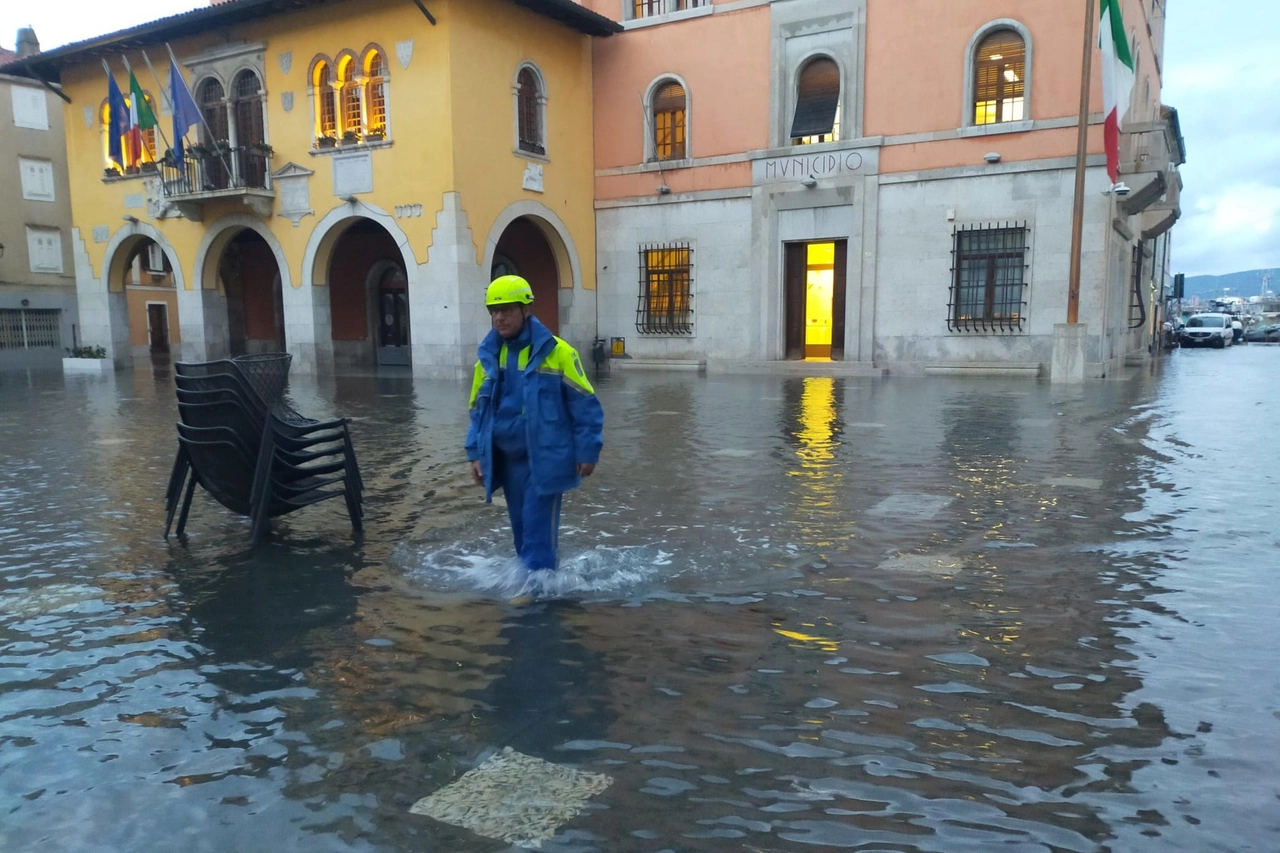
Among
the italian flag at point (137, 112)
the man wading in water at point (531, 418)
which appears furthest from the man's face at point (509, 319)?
the italian flag at point (137, 112)

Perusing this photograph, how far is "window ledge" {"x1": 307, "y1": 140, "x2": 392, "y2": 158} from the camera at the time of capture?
65.6ft

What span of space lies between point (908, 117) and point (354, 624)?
19.1 metres

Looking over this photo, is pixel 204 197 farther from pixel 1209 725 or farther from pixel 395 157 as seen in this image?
pixel 1209 725

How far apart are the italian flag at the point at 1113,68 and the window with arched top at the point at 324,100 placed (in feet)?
51.7

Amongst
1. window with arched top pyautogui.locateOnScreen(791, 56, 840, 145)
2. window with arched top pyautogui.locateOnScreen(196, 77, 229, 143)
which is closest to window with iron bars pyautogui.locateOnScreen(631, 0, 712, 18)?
window with arched top pyautogui.locateOnScreen(791, 56, 840, 145)

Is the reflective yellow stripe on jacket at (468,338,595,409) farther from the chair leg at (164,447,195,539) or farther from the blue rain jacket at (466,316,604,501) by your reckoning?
the chair leg at (164,447,195,539)

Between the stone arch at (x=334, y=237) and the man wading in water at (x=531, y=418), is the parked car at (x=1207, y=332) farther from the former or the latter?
the man wading in water at (x=531, y=418)

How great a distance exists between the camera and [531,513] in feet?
15.6

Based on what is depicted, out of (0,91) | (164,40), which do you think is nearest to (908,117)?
(164,40)

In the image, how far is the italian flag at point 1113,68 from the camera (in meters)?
15.7

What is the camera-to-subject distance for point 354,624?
4191 mm

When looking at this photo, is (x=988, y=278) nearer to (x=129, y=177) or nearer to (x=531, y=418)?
(x=531, y=418)

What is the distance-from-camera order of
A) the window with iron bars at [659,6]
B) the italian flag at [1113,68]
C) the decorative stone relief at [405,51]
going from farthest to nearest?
the window with iron bars at [659,6] < the decorative stone relief at [405,51] < the italian flag at [1113,68]

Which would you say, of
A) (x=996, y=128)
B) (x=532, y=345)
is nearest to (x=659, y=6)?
(x=996, y=128)
